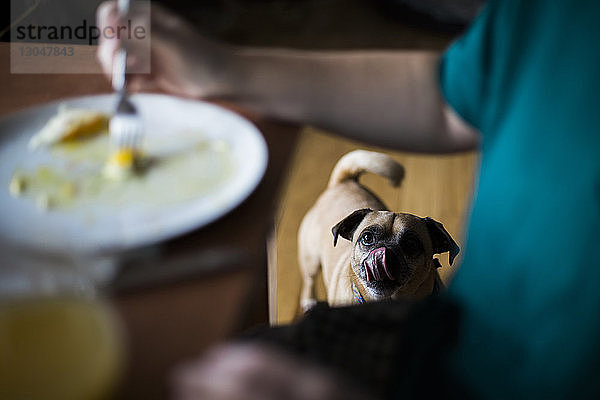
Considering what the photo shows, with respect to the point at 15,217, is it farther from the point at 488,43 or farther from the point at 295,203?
the point at 295,203

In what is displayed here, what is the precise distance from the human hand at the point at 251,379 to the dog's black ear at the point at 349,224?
1.38 feet

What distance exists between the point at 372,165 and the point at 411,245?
137 millimetres

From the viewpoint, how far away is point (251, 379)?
1.18ft

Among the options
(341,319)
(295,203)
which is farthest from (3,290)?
(295,203)

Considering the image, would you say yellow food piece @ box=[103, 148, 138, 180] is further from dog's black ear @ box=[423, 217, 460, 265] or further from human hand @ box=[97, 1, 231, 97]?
dog's black ear @ box=[423, 217, 460, 265]

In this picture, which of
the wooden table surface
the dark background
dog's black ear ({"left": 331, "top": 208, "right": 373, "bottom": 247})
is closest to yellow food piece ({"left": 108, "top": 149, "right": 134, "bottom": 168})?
the wooden table surface

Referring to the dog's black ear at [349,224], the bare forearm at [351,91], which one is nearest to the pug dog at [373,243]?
the dog's black ear at [349,224]

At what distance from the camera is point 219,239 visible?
1.54ft

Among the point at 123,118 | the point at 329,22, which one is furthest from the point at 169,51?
the point at 329,22

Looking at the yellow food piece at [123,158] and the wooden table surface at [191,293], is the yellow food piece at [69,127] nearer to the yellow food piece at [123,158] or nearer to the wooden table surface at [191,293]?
the yellow food piece at [123,158]

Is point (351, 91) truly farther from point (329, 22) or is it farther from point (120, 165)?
point (329, 22)

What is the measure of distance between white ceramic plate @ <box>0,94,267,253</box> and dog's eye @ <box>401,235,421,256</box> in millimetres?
276

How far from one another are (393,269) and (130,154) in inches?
14.8

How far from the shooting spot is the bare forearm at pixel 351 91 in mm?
625
